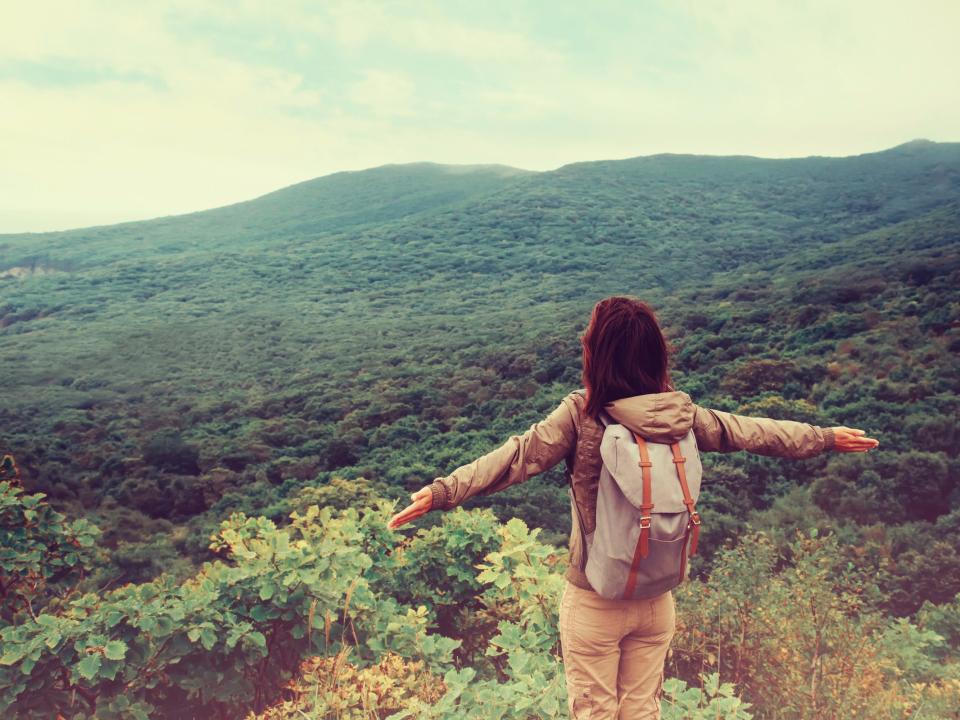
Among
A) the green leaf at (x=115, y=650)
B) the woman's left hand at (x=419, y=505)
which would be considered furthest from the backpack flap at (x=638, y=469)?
the green leaf at (x=115, y=650)

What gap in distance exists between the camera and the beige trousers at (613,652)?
164 cm

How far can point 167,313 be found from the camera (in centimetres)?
3488

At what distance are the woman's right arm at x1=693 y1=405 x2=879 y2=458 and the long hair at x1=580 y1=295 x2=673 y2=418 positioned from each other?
16 cm

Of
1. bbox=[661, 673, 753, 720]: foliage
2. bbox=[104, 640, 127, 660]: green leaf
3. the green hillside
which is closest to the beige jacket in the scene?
bbox=[661, 673, 753, 720]: foliage

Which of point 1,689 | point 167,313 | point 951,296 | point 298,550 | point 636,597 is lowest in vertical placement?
point 167,313

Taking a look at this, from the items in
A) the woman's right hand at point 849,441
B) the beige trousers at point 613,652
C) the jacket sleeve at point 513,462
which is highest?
the jacket sleeve at point 513,462

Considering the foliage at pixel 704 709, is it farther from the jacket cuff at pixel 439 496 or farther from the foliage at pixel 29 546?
the foliage at pixel 29 546

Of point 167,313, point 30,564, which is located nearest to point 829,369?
point 30,564

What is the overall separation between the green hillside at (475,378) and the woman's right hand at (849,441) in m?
1.17

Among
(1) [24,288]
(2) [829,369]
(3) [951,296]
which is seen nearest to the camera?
(2) [829,369]

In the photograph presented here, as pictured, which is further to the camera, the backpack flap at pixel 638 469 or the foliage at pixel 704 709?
the foliage at pixel 704 709

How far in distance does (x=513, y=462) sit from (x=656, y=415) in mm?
398

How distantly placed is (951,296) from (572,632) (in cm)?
1361

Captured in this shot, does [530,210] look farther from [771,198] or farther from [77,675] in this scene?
[77,675]
